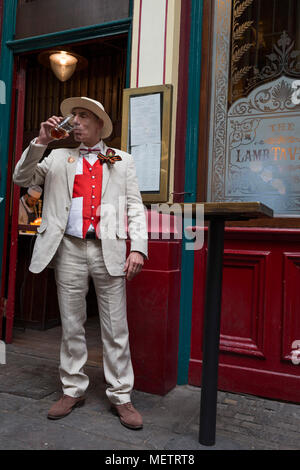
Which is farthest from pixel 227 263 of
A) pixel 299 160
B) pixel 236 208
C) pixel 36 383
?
pixel 36 383

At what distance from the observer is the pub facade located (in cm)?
312

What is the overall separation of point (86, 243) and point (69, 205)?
0.27 m

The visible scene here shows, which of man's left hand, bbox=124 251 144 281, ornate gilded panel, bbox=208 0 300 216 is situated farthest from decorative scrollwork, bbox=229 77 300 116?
man's left hand, bbox=124 251 144 281

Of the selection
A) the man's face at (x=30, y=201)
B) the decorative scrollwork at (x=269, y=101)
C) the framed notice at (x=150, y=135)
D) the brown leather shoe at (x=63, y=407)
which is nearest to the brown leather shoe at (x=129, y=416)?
the brown leather shoe at (x=63, y=407)

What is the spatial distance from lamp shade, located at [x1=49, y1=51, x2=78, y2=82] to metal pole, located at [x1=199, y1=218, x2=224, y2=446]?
3.72 metres

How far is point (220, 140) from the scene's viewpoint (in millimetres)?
3406

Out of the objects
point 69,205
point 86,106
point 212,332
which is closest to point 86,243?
point 69,205

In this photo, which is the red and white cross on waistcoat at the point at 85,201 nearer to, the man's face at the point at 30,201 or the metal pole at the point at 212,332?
the metal pole at the point at 212,332

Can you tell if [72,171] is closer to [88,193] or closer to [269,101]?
[88,193]

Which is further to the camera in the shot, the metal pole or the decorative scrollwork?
the decorative scrollwork

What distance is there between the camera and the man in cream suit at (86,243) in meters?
2.68

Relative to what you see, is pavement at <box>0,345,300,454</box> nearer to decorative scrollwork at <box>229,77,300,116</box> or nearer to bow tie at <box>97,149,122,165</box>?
bow tie at <box>97,149,122,165</box>

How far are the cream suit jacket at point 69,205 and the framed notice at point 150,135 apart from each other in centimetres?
52
